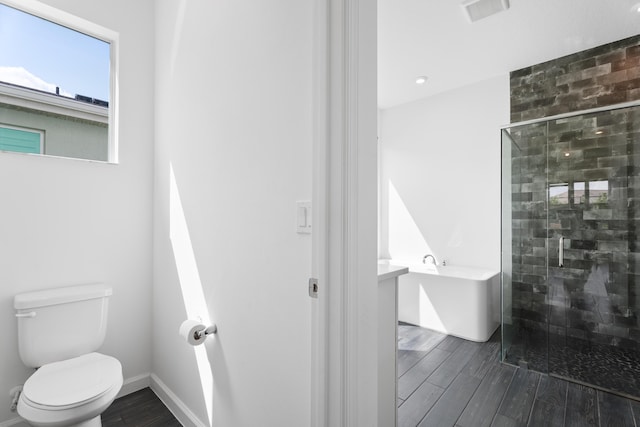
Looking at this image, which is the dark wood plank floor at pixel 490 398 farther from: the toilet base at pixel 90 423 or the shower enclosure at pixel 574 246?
the toilet base at pixel 90 423

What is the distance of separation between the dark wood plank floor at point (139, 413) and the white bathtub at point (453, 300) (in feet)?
7.91

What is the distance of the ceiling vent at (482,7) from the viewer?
2104mm

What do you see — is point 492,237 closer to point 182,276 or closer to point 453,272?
point 453,272

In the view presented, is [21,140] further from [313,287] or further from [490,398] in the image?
[490,398]

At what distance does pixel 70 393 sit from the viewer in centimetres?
132

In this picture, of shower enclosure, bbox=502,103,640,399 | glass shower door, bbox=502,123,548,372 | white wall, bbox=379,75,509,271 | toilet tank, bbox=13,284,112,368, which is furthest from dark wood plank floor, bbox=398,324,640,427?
toilet tank, bbox=13,284,112,368

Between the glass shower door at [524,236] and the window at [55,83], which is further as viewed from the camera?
the glass shower door at [524,236]

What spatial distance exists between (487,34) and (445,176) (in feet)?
5.06

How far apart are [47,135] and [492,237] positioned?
12.5ft

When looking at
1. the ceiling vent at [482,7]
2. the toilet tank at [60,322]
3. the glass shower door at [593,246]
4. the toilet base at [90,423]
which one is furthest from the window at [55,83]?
the glass shower door at [593,246]

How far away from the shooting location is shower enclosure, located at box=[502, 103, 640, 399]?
2.29 metres

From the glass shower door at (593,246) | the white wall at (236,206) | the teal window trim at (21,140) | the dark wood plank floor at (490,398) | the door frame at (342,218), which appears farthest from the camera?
the glass shower door at (593,246)

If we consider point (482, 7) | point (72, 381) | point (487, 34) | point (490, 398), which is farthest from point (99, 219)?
point (487, 34)

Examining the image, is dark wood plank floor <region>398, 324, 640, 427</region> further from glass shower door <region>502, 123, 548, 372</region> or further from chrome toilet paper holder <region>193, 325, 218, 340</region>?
chrome toilet paper holder <region>193, 325, 218, 340</region>
